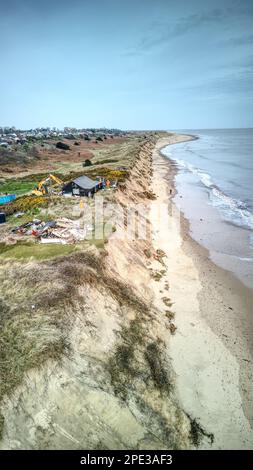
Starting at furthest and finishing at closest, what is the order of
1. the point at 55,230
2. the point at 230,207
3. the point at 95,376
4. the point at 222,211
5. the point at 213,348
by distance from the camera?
1. the point at 230,207
2. the point at 222,211
3. the point at 55,230
4. the point at 213,348
5. the point at 95,376

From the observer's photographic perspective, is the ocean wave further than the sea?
Yes

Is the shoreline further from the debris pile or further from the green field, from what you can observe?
the green field

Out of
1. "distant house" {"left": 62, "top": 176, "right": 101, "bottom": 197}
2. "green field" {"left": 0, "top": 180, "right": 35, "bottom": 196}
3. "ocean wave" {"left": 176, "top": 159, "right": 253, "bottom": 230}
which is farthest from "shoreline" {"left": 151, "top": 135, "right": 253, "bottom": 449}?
"green field" {"left": 0, "top": 180, "right": 35, "bottom": 196}

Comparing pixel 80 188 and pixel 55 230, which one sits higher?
pixel 80 188

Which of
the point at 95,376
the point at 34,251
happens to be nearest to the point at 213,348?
the point at 95,376

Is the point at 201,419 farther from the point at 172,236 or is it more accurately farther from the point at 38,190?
the point at 38,190

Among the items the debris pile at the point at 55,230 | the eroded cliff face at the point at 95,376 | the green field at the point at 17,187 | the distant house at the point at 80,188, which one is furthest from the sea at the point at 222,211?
the green field at the point at 17,187

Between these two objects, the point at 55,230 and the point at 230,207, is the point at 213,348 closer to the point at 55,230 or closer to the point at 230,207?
the point at 55,230
